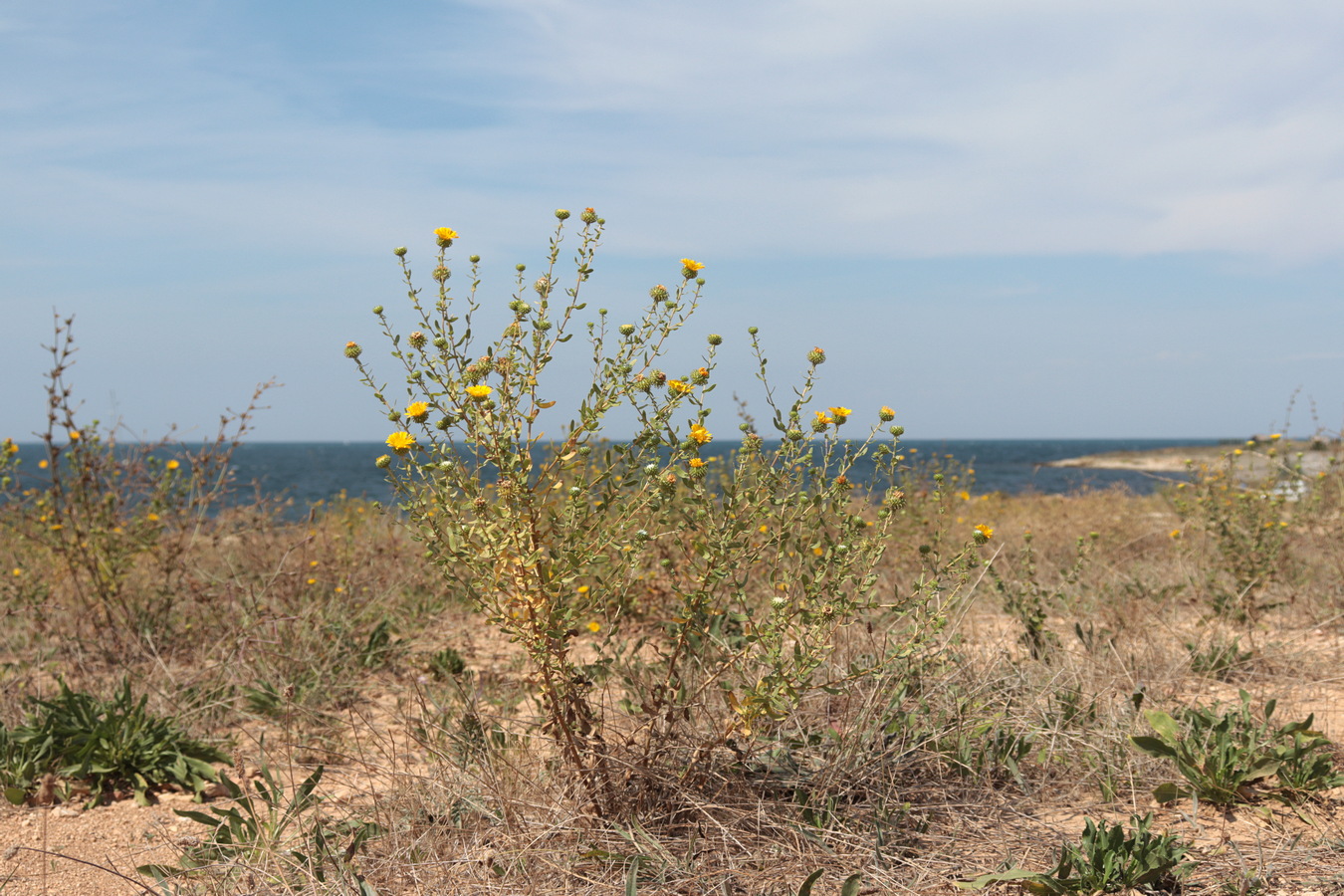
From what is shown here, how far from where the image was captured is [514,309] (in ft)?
7.79

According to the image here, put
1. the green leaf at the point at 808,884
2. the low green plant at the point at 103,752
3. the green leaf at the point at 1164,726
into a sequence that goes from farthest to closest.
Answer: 1. the low green plant at the point at 103,752
2. the green leaf at the point at 1164,726
3. the green leaf at the point at 808,884

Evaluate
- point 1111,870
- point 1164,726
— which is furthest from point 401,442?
point 1164,726

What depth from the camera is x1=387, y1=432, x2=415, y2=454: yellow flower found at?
2184 mm

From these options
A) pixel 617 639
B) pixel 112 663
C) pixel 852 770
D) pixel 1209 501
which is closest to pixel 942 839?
pixel 852 770

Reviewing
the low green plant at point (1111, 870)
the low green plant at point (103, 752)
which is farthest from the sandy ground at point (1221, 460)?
the low green plant at point (103, 752)

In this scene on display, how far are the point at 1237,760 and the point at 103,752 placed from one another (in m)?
3.83

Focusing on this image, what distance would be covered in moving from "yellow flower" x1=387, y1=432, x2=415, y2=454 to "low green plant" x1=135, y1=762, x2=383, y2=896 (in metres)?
1.06

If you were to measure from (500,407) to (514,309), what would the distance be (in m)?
0.26

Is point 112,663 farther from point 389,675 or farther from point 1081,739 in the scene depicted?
point 1081,739

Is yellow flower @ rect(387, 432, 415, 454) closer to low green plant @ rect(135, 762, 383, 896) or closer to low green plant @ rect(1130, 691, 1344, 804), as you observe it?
low green plant @ rect(135, 762, 383, 896)

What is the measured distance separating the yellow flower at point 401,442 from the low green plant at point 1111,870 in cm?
174

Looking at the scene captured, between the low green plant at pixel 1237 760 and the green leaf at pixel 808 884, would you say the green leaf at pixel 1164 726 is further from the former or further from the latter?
the green leaf at pixel 808 884

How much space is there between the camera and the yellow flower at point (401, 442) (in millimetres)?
2184

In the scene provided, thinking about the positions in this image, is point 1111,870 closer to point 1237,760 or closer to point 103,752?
point 1237,760
